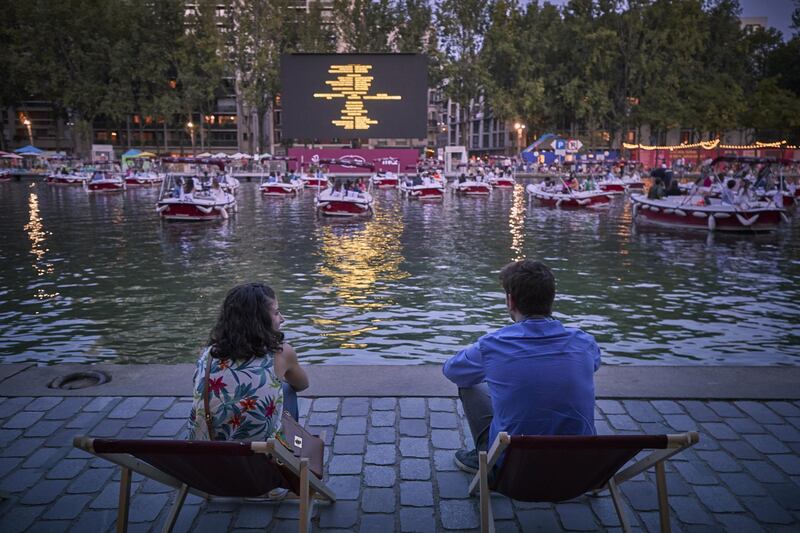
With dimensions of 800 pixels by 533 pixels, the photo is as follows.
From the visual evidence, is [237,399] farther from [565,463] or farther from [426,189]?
[426,189]

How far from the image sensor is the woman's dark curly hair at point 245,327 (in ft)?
11.6

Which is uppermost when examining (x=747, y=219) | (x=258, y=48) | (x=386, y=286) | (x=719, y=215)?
(x=258, y=48)

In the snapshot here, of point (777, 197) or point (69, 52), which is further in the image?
point (69, 52)

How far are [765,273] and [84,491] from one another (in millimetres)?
14634

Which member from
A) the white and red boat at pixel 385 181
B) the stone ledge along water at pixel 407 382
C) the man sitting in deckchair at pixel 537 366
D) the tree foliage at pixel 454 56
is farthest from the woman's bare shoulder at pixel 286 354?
the tree foliage at pixel 454 56

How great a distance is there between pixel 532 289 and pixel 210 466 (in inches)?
74.0

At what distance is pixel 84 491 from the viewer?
4.21 m

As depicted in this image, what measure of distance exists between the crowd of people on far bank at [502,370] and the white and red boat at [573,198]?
29323 millimetres

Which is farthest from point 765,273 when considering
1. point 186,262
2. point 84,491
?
point 84,491

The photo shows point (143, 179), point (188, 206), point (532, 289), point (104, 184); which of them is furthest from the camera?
point (143, 179)

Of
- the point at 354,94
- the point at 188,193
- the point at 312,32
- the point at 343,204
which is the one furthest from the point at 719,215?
the point at 312,32

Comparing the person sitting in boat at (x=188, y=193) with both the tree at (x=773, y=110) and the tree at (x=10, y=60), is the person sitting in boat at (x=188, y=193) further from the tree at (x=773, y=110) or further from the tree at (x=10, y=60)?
the tree at (x=773, y=110)

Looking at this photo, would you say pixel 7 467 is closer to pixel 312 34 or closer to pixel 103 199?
pixel 103 199

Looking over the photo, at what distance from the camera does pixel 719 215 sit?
852 inches
